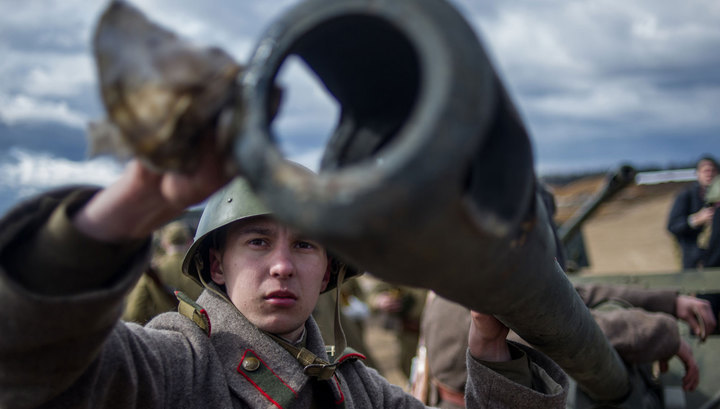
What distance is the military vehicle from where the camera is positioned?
0.81m

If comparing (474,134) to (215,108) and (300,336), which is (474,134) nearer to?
(215,108)

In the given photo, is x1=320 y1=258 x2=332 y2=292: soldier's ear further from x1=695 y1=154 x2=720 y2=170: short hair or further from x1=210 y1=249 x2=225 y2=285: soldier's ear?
x1=695 y1=154 x2=720 y2=170: short hair

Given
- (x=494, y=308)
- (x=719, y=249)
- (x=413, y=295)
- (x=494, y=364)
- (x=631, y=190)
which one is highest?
(x=494, y=308)

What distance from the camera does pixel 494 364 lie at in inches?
83.0

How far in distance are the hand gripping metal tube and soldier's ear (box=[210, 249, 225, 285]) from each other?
151cm

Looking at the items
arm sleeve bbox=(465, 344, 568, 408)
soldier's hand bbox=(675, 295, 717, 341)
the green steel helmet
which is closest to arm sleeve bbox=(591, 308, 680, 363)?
soldier's hand bbox=(675, 295, 717, 341)

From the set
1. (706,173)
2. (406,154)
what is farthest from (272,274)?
(706,173)

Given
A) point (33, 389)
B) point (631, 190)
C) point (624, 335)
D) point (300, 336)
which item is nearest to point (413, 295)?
point (624, 335)

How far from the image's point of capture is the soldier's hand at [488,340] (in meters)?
2.06

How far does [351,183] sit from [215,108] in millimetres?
294

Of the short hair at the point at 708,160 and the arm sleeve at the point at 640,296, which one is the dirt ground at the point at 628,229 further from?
the arm sleeve at the point at 640,296

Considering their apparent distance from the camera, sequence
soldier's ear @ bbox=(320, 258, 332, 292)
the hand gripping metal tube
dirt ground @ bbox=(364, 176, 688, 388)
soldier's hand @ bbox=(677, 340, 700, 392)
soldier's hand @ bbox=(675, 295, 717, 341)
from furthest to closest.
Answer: dirt ground @ bbox=(364, 176, 688, 388) < soldier's hand @ bbox=(675, 295, 717, 341) < soldier's hand @ bbox=(677, 340, 700, 392) < soldier's ear @ bbox=(320, 258, 332, 292) < the hand gripping metal tube

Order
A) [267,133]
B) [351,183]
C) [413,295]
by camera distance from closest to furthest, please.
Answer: [351,183] < [267,133] < [413,295]

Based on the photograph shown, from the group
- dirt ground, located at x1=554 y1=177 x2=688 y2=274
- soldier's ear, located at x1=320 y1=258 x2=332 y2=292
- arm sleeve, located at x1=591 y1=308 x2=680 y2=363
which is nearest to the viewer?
soldier's ear, located at x1=320 y1=258 x2=332 y2=292
